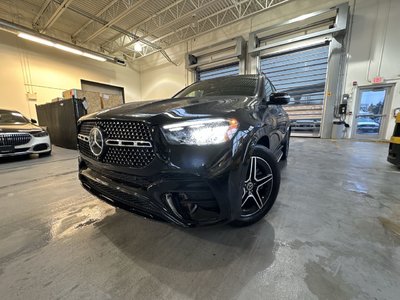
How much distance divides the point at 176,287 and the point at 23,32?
10.1 m

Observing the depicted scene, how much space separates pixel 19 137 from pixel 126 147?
4.33 meters

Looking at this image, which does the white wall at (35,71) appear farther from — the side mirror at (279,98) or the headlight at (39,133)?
the side mirror at (279,98)

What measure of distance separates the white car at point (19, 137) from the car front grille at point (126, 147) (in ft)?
13.0

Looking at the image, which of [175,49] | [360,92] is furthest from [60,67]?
[360,92]

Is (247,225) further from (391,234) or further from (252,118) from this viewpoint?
(391,234)

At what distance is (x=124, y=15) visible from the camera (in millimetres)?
6668

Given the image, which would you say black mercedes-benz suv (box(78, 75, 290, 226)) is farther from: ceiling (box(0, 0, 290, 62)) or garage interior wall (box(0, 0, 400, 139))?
garage interior wall (box(0, 0, 400, 139))

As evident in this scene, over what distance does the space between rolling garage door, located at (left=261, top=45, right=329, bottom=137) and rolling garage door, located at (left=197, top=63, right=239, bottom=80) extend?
4.67 feet

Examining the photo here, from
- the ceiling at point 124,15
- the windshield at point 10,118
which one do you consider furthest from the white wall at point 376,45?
the windshield at point 10,118

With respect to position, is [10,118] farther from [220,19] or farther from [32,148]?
[220,19]

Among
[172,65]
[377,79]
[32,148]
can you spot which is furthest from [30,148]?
[377,79]

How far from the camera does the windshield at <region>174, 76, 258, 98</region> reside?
186 centimetres

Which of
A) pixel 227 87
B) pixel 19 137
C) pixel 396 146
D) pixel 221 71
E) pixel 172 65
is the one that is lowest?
pixel 396 146

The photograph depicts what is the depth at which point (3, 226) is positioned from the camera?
4.92 ft
